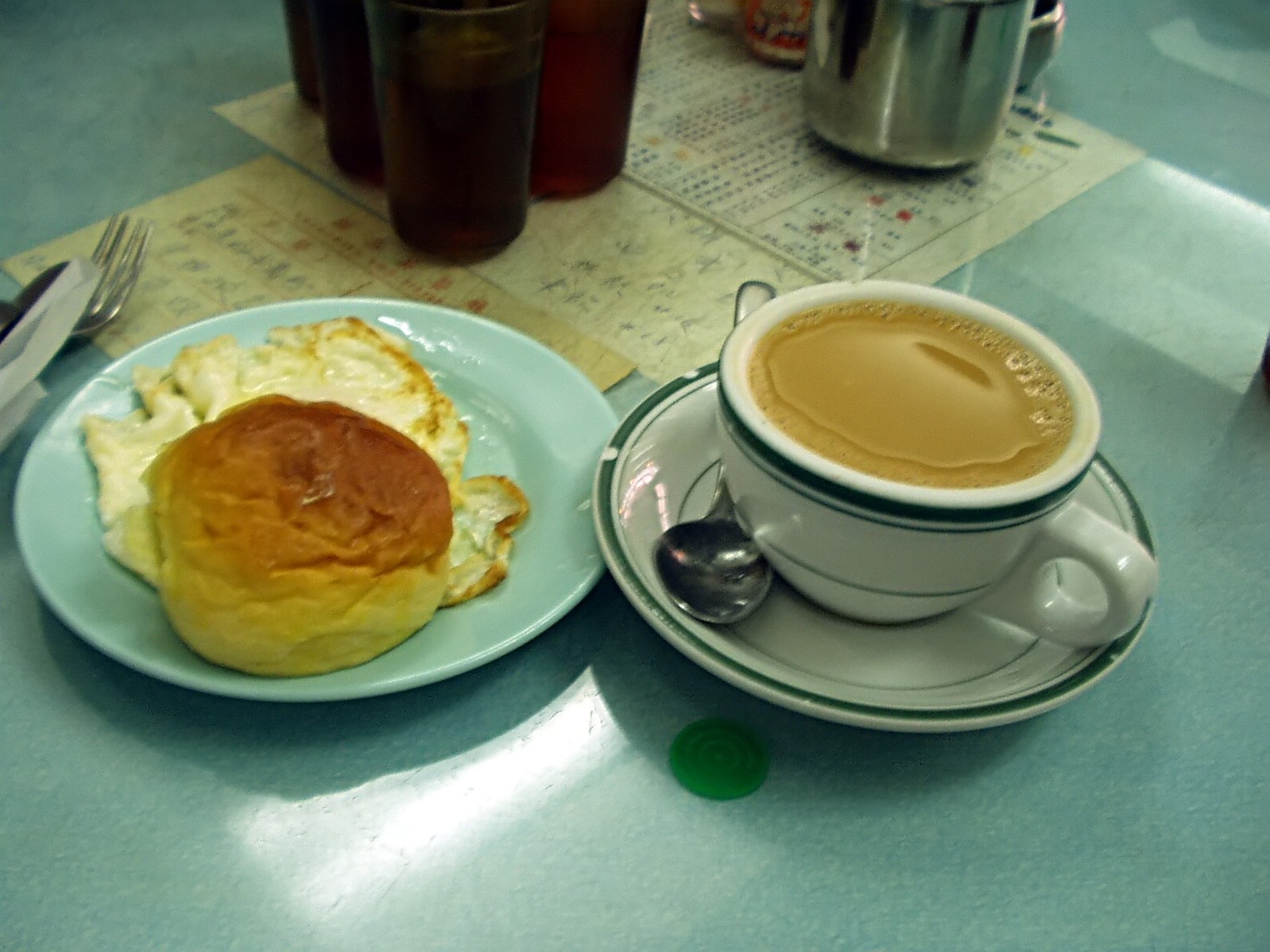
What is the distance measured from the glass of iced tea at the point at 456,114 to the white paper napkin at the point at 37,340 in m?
0.27

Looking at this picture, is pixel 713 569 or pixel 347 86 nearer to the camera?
pixel 713 569

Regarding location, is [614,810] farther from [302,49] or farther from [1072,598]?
[302,49]

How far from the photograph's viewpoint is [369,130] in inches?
39.7

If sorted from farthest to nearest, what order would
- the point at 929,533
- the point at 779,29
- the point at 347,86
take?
1. the point at 779,29
2. the point at 347,86
3. the point at 929,533

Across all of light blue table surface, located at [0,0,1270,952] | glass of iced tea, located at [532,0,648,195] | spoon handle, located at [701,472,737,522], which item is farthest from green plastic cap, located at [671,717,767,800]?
glass of iced tea, located at [532,0,648,195]

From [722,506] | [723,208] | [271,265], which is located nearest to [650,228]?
[723,208]

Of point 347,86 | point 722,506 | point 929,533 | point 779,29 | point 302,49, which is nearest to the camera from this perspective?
point 929,533

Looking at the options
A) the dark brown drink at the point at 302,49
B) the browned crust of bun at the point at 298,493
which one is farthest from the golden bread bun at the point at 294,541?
the dark brown drink at the point at 302,49

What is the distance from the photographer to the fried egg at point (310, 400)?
613mm

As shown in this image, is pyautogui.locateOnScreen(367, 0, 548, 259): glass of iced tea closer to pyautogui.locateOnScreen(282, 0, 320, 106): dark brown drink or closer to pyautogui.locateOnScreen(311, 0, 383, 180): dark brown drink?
pyautogui.locateOnScreen(311, 0, 383, 180): dark brown drink

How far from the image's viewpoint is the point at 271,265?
0.92m

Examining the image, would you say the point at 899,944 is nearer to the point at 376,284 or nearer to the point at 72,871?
the point at 72,871

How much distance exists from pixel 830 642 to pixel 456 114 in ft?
1.74

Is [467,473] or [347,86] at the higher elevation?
[347,86]
